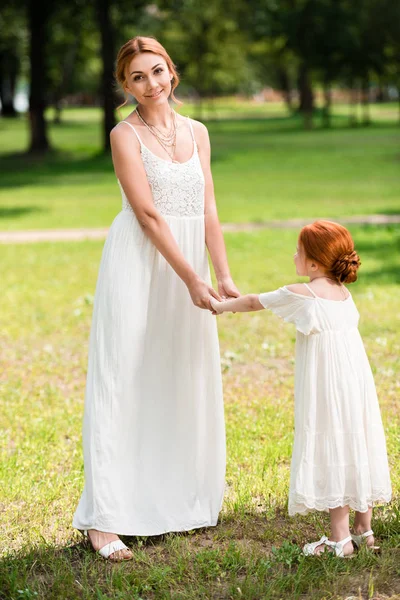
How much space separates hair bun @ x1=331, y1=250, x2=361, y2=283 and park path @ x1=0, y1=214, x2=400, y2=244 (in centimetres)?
1104

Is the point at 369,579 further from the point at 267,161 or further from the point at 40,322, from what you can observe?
the point at 267,161

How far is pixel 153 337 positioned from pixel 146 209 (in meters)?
0.59

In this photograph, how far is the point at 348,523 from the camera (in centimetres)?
377

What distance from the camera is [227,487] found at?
4605 millimetres

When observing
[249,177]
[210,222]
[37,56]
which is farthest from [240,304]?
[37,56]

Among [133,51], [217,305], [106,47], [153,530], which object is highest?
[133,51]

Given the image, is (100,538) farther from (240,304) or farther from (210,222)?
(210,222)

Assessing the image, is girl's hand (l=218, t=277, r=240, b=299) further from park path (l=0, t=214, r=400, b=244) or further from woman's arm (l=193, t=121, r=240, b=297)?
park path (l=0, t=214, r=400, b=244)

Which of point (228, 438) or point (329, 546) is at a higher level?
point (329, 546)

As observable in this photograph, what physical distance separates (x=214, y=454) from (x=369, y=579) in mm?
992

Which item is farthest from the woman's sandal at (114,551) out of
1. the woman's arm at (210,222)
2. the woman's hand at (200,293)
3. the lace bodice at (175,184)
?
the lace bodice at (175,184)

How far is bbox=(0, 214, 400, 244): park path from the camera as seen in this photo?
14.8m

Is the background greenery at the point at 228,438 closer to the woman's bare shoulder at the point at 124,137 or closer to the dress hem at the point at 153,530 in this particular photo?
the dress hem at the point at 153,530

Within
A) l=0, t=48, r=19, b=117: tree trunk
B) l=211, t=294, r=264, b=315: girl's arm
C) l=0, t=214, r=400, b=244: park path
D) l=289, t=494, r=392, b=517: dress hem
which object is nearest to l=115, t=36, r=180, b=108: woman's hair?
l=211, t=294, r=264, b=315: girl's arm
